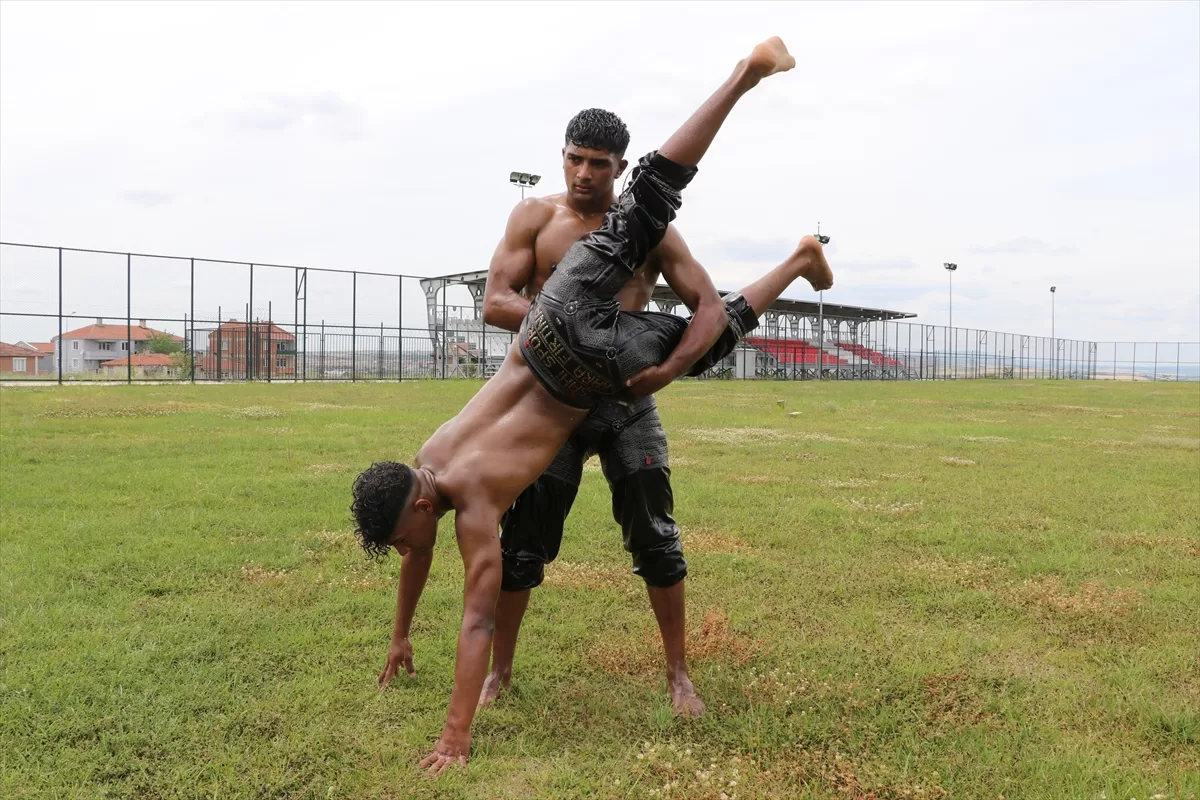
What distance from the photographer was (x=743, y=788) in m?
3.00

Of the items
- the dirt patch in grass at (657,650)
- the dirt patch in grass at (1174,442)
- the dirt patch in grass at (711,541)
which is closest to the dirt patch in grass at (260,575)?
the dirt patch in grass at (657,650)

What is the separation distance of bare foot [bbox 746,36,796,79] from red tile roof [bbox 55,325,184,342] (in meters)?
29.9

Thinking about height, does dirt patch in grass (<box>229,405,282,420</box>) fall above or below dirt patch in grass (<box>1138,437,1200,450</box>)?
above

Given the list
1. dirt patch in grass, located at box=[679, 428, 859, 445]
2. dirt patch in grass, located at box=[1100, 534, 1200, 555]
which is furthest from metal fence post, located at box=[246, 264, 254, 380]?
dirt patch in grass, located at box=[1100, 534, 1200, 555]

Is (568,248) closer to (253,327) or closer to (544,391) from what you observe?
(544,391)

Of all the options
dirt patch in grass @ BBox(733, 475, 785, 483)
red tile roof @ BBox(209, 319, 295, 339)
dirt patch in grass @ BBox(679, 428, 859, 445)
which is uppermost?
red tile roof @ BBox(209, 319, 295, 339)

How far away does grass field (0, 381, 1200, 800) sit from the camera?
3.15 metres

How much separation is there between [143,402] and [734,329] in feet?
57.2

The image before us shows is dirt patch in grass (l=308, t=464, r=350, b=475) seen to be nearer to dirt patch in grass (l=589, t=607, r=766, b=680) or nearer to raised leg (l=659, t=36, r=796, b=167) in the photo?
dirt patch in grass (l=589, t=607, r=766, b=680)

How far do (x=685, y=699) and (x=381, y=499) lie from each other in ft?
5.28

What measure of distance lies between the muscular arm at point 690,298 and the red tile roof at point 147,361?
29587 mm

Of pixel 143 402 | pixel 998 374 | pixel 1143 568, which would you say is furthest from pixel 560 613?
pixel 998 374

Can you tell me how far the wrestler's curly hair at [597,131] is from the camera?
3.36 m

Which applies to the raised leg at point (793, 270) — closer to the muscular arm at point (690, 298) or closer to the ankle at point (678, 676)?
the muscular arm at point (690, 298)
